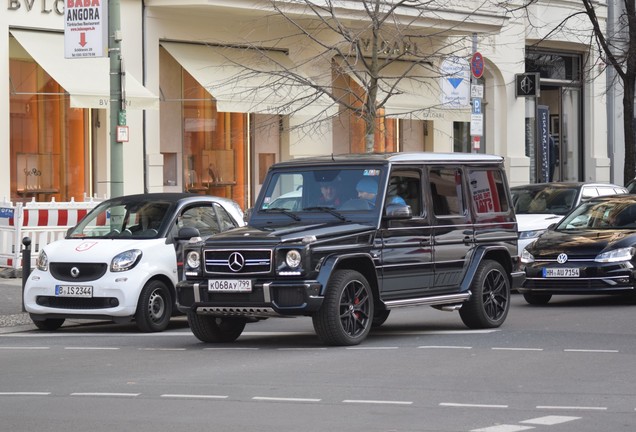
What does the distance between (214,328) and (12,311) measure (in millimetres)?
4996

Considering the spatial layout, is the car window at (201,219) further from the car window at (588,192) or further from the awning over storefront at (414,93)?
the awning over storefront at (414,93)

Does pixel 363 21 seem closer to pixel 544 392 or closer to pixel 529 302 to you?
pixel 529 302

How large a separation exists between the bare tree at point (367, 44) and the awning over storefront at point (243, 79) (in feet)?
0.26

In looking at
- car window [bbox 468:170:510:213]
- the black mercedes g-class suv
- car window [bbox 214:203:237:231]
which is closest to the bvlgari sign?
car window [bbox 214:203:237:231]

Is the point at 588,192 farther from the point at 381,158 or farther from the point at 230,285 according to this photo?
the point at 230,285

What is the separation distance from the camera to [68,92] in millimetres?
24203

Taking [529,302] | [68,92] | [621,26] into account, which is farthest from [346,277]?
[621,26]

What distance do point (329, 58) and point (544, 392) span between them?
66.5 feet

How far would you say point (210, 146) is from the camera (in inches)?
1150

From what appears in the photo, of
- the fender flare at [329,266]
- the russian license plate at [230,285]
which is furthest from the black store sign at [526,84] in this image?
the russian license plate at [230,285]

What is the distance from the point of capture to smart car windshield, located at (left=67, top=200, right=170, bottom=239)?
16.2 metres

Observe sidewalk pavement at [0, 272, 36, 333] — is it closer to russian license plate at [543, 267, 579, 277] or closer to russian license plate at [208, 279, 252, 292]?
russian license plate at [208, 279, 252, 292]

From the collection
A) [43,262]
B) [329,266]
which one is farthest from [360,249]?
[43,262]

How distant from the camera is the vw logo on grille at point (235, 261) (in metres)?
13.1
